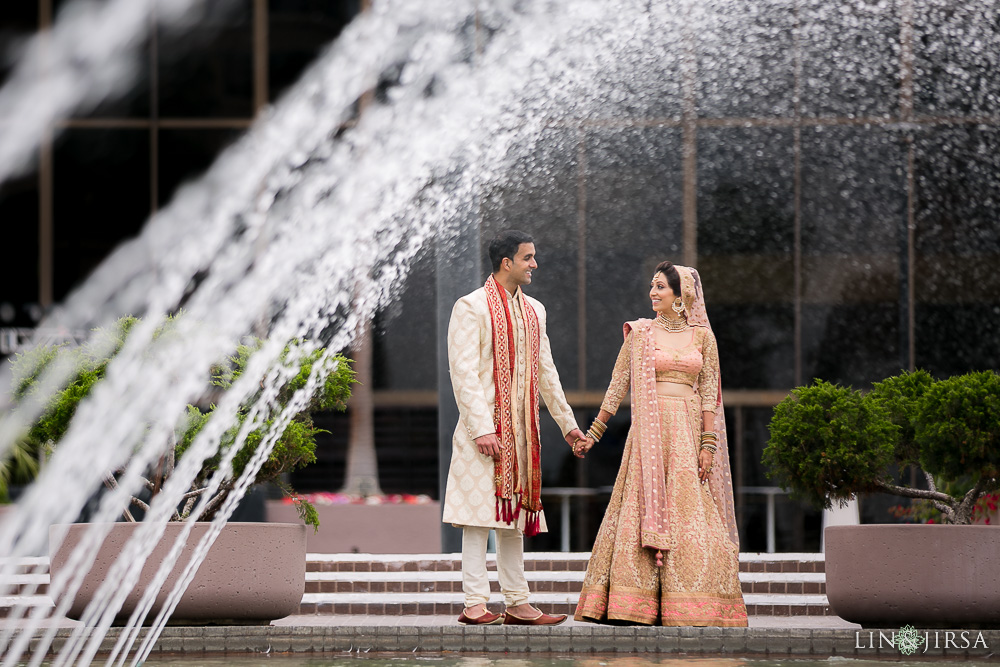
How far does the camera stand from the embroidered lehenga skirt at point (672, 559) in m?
6.15

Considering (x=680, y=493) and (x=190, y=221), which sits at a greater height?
(x=190, y=221)

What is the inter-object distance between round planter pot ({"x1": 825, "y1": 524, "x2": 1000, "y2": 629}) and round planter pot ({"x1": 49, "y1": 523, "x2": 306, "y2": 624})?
8.54 feet

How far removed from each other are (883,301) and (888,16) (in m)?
2.96

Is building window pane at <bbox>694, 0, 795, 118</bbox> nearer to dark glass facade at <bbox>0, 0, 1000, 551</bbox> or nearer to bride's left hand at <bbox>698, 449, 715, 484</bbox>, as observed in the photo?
dark glass facade at <bbox>0, 0, 1000, 551</bbox>

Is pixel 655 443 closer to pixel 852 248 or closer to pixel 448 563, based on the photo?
pixel 448 563

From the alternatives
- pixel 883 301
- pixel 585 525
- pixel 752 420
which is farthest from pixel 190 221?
pixel 883 301

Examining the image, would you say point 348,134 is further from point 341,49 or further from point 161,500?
point 161,500

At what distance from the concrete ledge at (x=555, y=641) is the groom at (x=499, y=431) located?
306mm

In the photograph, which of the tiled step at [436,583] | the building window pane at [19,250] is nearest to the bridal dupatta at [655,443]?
the tiled step at [436,583]

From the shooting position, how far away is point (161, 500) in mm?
6488

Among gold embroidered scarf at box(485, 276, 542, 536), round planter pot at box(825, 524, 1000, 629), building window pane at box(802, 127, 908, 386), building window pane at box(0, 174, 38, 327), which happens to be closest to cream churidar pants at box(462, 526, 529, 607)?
gold embroidered scarf at box(485, 276, 542, 536)

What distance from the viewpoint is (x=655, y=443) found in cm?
641

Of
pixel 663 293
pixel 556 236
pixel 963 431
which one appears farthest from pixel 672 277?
pixel 556 236

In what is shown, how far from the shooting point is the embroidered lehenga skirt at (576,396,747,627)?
6152mm
